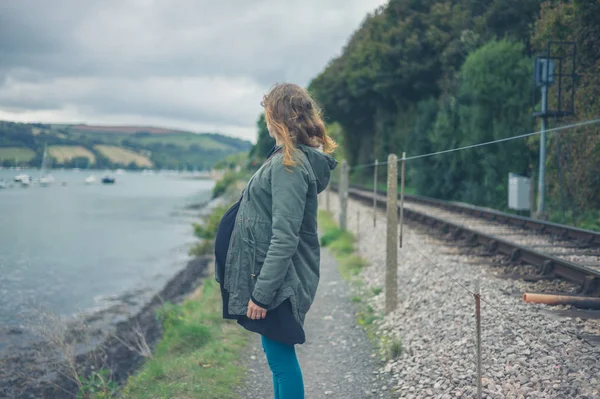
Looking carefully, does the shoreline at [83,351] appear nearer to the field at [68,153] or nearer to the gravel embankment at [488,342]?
the gravel embankment at [488,342]

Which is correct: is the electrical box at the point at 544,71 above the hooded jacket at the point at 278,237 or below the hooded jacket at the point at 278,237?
above

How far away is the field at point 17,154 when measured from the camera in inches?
1674

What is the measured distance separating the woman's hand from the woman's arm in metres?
0.03

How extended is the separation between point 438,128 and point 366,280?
568 inches

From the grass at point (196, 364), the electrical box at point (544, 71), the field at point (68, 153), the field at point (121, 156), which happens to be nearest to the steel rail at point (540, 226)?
the electrical box at point (544, 71)

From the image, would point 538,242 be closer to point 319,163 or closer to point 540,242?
point 540,242

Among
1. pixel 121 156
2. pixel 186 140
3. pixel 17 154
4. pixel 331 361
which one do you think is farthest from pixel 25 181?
pixel 331 361

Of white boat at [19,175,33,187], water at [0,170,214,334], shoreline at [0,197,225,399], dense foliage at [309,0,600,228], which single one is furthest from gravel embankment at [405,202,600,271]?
white boat at [19,175,33,187]

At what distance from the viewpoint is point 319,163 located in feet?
9.07

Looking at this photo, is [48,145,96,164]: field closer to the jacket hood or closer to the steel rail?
the steel rail

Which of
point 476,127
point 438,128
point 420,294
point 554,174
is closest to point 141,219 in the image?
point 438,128

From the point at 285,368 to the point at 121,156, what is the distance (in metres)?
132

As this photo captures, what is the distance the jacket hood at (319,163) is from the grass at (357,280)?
2.66 metres

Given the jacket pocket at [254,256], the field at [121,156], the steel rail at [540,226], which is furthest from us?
the field at [121,156]
